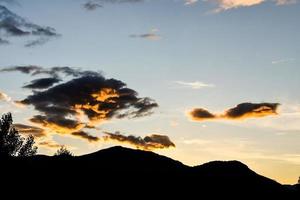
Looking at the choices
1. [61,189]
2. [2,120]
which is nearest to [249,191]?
[61,189]

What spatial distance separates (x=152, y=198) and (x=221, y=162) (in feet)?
68.4

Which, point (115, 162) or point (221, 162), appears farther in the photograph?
point (221, 162)

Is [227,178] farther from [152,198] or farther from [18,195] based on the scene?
[18,195]

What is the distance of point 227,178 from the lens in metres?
70.9

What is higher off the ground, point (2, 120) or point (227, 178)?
point (2, 120)

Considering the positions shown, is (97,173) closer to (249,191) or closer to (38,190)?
(38,190)

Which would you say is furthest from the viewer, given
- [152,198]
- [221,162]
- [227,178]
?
[221,162]

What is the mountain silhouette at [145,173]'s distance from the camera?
62.2 m

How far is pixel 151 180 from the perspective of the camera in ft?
213

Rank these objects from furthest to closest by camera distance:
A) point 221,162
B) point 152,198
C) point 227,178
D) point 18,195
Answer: point 221,162
point 227,178
point 152,198
point 18,195

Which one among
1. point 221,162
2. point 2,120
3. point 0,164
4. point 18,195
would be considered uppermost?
point 2,120

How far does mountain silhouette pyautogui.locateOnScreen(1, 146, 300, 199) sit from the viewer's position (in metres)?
62.2

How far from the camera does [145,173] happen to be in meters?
66.9

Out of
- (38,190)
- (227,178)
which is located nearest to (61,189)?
(38,190)
